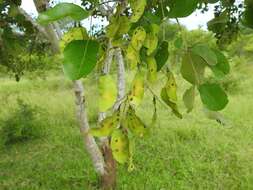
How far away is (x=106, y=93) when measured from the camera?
463 mm

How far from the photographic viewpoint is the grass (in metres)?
4.40

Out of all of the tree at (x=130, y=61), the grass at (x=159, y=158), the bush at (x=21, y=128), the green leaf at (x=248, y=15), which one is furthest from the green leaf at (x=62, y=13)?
the bush at (x=21, y=128)

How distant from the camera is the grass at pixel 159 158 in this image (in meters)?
4.40

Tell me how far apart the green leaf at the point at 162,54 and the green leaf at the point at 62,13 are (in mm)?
155

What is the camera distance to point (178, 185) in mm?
4320

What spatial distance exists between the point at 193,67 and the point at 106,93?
147mm

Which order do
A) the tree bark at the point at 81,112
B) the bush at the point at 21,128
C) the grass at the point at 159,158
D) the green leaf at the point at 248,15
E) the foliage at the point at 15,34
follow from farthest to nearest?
the bush at the point at 21,128 < the grass at the point at 159,158 < the tree bark at the point at 81,112 < the foliage at the point at 15,34 < the green leaf at the point at 248,15

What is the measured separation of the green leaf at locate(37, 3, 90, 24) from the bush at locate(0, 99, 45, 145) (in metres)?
5.91

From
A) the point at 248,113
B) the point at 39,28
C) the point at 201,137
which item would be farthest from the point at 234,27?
the point at 248,113

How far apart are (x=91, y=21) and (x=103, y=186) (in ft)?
11.5

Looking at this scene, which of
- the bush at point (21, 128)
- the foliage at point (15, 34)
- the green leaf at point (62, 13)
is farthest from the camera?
the bush at point (21, 128)

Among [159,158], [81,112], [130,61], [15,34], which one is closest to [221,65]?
[130,61]

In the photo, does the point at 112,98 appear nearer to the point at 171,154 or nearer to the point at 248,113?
the point at 171,154

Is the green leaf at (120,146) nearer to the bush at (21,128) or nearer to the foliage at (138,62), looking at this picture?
the foliage at (138,62)
